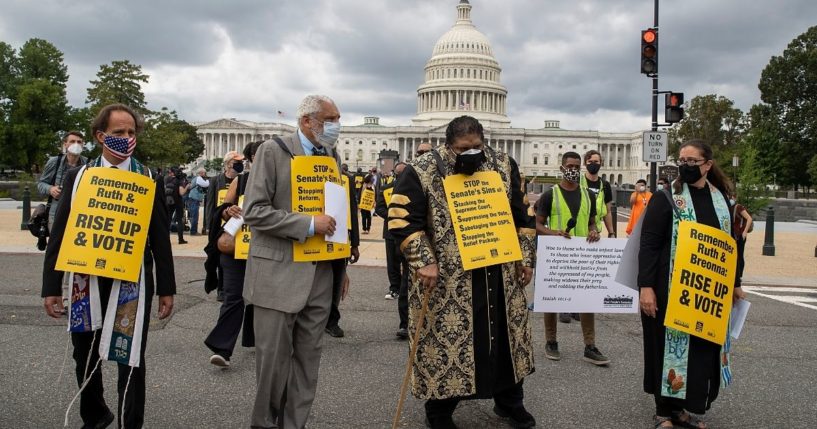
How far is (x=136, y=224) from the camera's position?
13.0 feet

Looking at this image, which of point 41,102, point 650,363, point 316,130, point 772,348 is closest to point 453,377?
point 650,363

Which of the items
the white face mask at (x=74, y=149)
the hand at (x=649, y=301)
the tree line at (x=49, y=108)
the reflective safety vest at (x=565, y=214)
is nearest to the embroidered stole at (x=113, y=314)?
the hand at (x=649, y=301)

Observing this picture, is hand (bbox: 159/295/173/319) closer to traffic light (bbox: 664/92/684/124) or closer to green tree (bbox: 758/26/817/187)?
traffic light (bbox: 664/92/684/124)

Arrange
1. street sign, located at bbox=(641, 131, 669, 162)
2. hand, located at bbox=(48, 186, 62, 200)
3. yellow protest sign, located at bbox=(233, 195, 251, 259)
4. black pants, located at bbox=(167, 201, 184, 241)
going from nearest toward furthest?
yellow protest sign, located at bbox=(233, 195, 251, 259) < hand, located at bbox=(48, 186, 62, 200) < black pants, located at bbox=(167, 201, 184, 241) < street sign, located at bbox=(641, 131, 669, 162)

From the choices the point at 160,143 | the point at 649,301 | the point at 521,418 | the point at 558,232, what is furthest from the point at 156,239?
the point at 160,143

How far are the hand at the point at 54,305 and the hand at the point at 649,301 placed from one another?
3.75 metres

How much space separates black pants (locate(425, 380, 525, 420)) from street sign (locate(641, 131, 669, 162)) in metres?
11.4

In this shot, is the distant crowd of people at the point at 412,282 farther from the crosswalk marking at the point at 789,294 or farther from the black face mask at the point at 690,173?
the crosswalk marking at the point at 789,294

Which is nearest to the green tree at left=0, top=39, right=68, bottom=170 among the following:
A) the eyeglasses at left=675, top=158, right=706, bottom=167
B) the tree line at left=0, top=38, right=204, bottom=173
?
the tree line at left=0, top=38, right=204, bottom=173

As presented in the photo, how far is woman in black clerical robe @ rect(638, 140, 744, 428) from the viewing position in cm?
468

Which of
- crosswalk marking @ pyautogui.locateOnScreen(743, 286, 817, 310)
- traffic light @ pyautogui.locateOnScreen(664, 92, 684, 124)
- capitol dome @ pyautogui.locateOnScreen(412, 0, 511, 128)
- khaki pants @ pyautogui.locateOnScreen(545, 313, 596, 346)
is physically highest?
capitol dome @ pyautogui.locateOnScreen(412, 0, 511, 128)

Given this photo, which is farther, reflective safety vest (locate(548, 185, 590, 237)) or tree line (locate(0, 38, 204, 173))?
tree line (locate(0, 38, 204, 173))

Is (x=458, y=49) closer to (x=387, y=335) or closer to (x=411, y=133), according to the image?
(x=411, y=133)

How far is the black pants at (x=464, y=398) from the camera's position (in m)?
4.54
